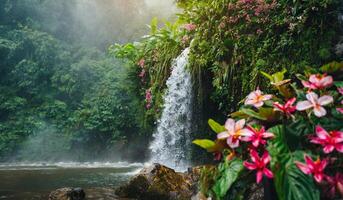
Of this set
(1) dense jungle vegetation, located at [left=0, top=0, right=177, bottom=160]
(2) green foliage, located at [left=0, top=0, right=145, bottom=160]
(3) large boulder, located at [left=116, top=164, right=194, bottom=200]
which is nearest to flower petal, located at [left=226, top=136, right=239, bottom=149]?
(3) large boulder, located at [left=116, top=164, right=194, bottom=200]

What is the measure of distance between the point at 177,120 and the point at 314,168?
5477mm

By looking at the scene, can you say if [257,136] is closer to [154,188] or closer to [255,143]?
[255,143]

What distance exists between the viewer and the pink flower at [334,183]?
74.0 inches

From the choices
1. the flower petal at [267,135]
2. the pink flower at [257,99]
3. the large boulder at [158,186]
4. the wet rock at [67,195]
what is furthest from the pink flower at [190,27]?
the flower petal at [267,135]

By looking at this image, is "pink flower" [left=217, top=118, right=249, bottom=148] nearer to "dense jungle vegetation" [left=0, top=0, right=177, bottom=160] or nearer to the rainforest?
the rainforest

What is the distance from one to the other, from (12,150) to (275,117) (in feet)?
55.3

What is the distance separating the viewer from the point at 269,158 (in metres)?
1.94

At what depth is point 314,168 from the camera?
1830mm

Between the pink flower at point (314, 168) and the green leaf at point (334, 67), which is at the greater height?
the green leaf at point (334, 67)

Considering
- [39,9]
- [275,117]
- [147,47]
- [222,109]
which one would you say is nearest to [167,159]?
[222,109]

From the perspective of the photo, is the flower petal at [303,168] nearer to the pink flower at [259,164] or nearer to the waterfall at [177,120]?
the pink flower at [259,164]

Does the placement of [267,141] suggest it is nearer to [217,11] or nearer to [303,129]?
[303,129]

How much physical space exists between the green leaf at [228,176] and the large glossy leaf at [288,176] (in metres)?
0.20

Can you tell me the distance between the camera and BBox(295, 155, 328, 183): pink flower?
5.95ft
